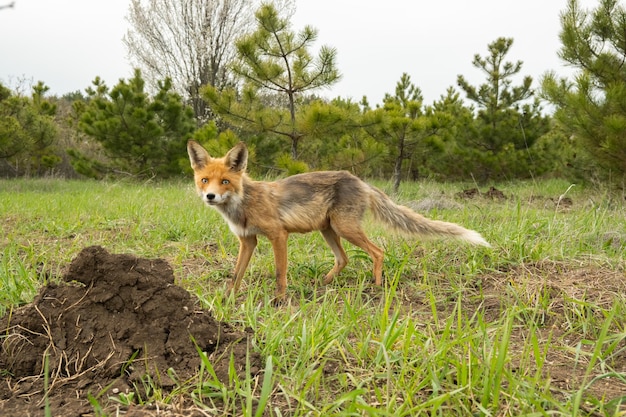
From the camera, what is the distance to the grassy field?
1907 mm

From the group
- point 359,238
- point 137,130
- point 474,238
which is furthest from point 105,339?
point 137,130

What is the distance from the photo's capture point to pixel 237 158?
4.16m

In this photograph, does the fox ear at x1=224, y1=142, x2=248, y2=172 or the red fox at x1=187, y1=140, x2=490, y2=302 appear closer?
the red fox at x1=187, y1=140, x2=490, y2=302

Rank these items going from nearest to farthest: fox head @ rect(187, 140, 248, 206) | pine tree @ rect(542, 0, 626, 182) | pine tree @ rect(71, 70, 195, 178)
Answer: fox head @ rect(187, 140, 248, 206) < pine tree @ rect(542, 0, 626, 182) < pine tree @ rect(71, 70, 195, 178)

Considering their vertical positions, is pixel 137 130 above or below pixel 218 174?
above

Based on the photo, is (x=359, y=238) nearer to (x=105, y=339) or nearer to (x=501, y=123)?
(x=105, y=339)

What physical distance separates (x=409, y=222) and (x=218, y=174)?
74.1 inches

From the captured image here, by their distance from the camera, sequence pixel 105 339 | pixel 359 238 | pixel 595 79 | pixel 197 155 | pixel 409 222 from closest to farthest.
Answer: pixel 105 339, pixel 197 155, pixel 359 238, pixel 409 222, pixel 595 79

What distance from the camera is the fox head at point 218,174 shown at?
3.89 meters

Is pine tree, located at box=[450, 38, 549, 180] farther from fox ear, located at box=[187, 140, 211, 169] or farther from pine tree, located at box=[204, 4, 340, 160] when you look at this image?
fox ear, located at box=[187, 140, 211, 169]

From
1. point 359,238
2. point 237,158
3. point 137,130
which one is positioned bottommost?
point 359,238

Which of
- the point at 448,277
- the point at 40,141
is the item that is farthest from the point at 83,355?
the point at 40,141

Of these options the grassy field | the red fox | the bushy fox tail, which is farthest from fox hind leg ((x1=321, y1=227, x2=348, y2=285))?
the bushy fox tail

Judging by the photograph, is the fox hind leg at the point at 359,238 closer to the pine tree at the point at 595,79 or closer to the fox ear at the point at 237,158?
the fox ear at the point at 237,158
